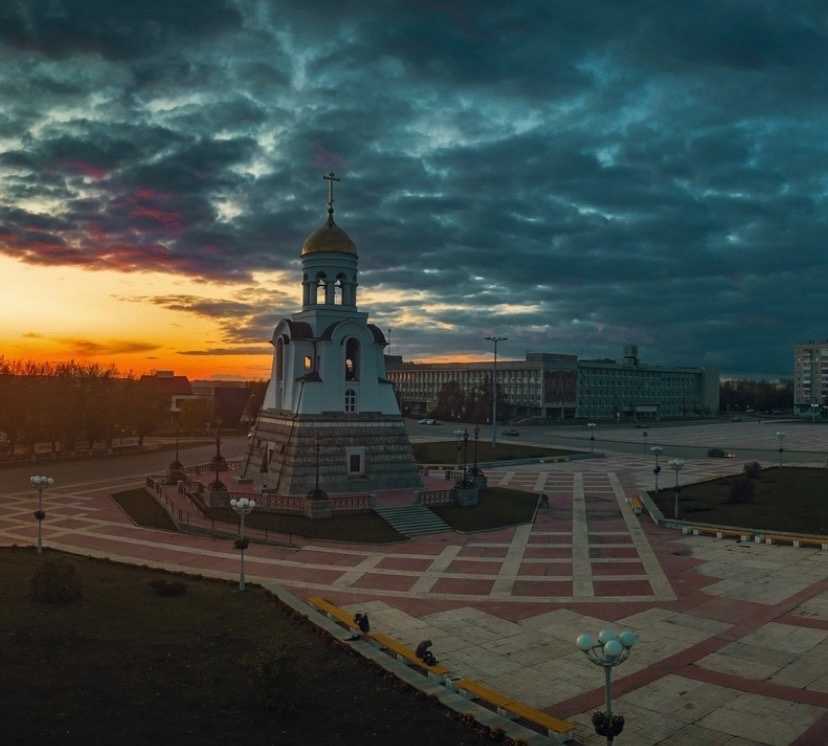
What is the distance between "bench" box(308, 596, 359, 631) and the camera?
20688 mm

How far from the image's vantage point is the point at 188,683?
614 inches

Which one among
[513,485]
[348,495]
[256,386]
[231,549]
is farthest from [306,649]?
[256,386]

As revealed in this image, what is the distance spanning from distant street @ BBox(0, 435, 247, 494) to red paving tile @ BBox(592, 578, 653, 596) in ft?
132

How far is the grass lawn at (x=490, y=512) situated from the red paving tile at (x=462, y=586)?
975 cm

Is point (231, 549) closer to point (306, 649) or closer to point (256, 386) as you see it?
point (306, 649)

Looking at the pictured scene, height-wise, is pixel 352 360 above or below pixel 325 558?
above

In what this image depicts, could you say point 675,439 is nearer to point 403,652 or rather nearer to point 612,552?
point 612,552

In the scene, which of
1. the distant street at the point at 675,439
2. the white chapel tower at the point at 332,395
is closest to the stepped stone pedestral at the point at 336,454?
the white chapel tower at the point at 332,395

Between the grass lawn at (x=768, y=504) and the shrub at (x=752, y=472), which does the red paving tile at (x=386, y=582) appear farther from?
the shrub at (x=752, y=472)

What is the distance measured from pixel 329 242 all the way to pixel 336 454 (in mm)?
13575

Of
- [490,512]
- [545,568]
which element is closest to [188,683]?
[545,568]

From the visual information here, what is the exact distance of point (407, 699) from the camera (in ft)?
50.9

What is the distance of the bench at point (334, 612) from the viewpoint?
67.9ft

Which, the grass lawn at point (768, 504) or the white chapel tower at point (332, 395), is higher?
the white chapel tower at point (332, 395)
